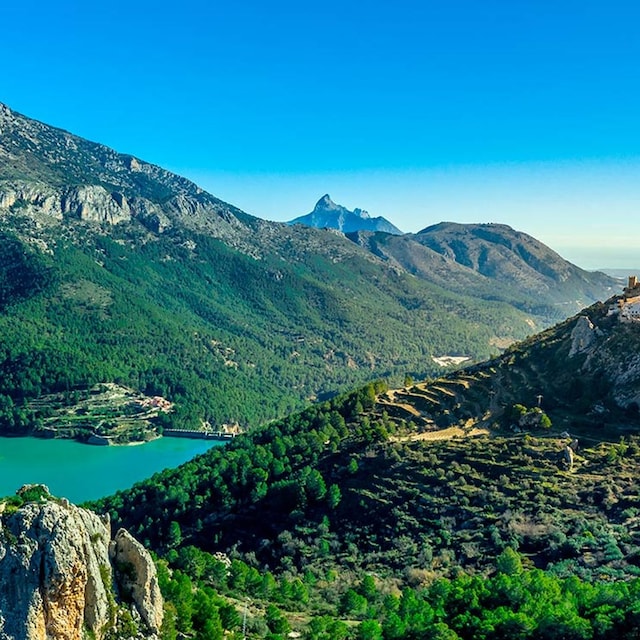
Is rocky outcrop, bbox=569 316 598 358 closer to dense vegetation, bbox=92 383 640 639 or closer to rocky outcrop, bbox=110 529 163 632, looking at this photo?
dense vegetation, bbox=92 383 640 639

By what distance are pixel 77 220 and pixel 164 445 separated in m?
106

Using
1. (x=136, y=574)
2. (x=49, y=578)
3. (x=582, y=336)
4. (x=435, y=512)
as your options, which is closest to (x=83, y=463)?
(x=435, y=512)

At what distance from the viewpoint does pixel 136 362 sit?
5576 inches

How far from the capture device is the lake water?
86.2 meters

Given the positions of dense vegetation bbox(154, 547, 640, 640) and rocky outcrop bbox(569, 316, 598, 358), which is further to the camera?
rocky outcrop bbox(569, 316, 598, 358)

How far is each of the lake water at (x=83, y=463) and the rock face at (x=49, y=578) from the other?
59.1 meters

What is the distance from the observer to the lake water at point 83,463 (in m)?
86.2

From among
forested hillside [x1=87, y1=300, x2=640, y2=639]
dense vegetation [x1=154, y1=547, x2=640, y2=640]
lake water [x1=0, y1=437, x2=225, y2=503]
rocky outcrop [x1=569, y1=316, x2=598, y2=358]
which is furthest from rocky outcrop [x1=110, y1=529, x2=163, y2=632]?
lake water [x1=0, y1=437, x2=225, y2=503]

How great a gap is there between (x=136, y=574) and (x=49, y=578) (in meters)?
5.12

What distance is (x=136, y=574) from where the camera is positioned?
2753 cm

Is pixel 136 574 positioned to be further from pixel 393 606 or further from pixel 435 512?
pixel 435 512

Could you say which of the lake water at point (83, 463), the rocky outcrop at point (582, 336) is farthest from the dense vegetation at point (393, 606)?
the lake water at point (83, 463)

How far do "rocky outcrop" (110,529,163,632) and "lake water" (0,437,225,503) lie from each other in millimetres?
56047

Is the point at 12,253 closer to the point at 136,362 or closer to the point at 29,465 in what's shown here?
the point at 136,362
